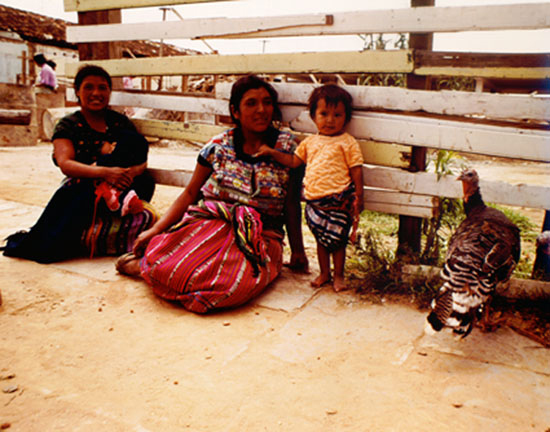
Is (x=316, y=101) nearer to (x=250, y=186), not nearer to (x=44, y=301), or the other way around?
(x=250, y=186)

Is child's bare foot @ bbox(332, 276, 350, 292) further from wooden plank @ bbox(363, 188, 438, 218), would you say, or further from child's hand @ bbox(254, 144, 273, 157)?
child's hand @ bbox(254, 144, 273, 157)

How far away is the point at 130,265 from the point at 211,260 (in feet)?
Answer: 2.56

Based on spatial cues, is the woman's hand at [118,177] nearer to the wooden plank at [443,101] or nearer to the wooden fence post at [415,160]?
the wooden plank at [443,101]

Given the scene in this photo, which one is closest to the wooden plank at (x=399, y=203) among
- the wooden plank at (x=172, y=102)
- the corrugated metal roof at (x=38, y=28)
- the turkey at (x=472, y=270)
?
the turkey at (x=472, y=270)

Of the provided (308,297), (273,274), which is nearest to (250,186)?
(273,274)

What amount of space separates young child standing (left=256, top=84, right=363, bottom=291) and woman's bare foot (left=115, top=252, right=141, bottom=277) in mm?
1300

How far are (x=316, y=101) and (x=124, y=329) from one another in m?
1.84

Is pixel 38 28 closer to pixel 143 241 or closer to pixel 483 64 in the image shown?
pixel 143 241

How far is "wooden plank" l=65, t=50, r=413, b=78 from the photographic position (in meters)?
3.00

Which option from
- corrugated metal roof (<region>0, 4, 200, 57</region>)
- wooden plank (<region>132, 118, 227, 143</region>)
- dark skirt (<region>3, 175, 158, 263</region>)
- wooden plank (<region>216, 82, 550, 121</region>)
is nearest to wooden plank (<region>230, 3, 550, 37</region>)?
wooden plank (<region>216, 82, 550, 121</region>)

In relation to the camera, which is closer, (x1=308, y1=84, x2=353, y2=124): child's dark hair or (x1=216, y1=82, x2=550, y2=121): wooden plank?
(x1=216, y1=82, x2=550, y2=121): wooden plank

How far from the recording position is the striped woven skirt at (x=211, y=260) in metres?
2.76

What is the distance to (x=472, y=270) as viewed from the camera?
2127 millimetres

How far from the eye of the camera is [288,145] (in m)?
3.23
